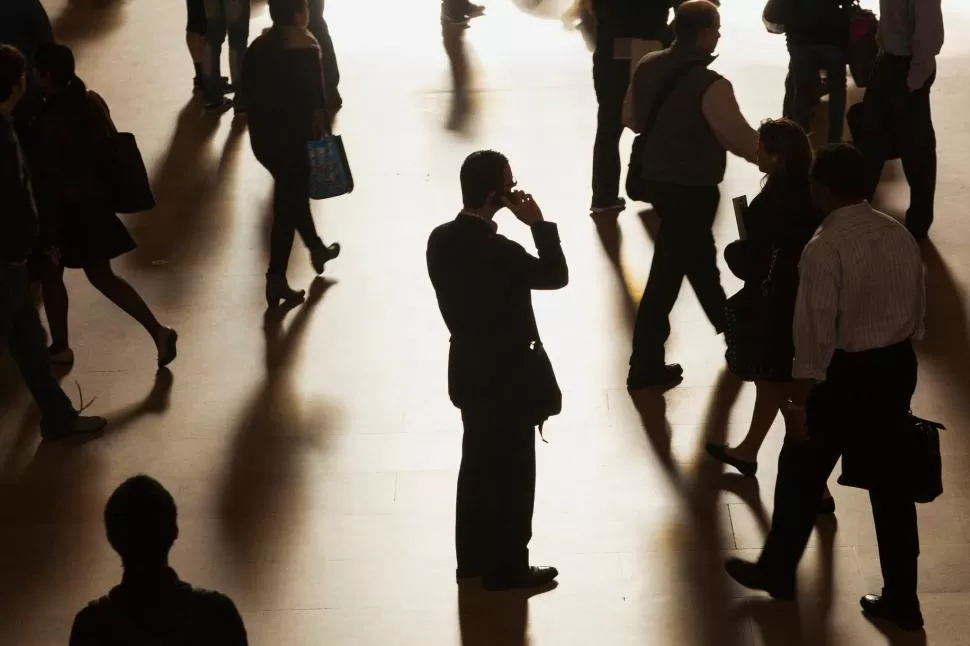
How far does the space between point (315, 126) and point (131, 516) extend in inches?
161

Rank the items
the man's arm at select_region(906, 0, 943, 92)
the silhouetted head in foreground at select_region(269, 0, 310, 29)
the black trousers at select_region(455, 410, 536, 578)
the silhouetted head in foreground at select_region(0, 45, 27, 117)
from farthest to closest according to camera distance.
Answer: the man's arm at select_region(906, 0, 943, 92) < the silhouetted head in foreground at select_region(269, 0, 310, 29) < the silhouetted head in foreground at select_region(0, 45, 27, 117) < the black trousers at select_region(455, 410, 536, 578)

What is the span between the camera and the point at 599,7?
7082 mm

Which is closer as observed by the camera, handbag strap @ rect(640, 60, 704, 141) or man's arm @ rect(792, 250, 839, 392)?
man's arm @ rect(792, 250, 839, 392)

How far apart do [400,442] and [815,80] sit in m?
3.72

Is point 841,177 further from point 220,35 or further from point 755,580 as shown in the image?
point 220,35

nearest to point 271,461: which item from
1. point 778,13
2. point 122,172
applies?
point 122,172

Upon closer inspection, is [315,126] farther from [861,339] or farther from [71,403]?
[861,339]

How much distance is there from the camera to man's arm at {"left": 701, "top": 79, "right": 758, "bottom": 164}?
521cm

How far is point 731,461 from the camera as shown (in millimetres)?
5273

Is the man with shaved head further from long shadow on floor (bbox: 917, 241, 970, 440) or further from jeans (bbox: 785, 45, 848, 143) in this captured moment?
jeans (bbox: 785, 45, 848, 143)

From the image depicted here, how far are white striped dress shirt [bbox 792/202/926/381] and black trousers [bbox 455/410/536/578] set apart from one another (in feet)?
3.22

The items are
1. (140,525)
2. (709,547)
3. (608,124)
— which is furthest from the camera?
(608,124)

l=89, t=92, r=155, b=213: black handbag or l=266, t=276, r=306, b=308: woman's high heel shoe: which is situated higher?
l=89, t=92, r=155, b=213: black handbag

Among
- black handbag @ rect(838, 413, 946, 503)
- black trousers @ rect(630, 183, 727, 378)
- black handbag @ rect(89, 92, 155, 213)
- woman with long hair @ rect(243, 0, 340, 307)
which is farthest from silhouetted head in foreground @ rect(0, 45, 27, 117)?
black handbag @ rect(838, 413, 946, 503)
